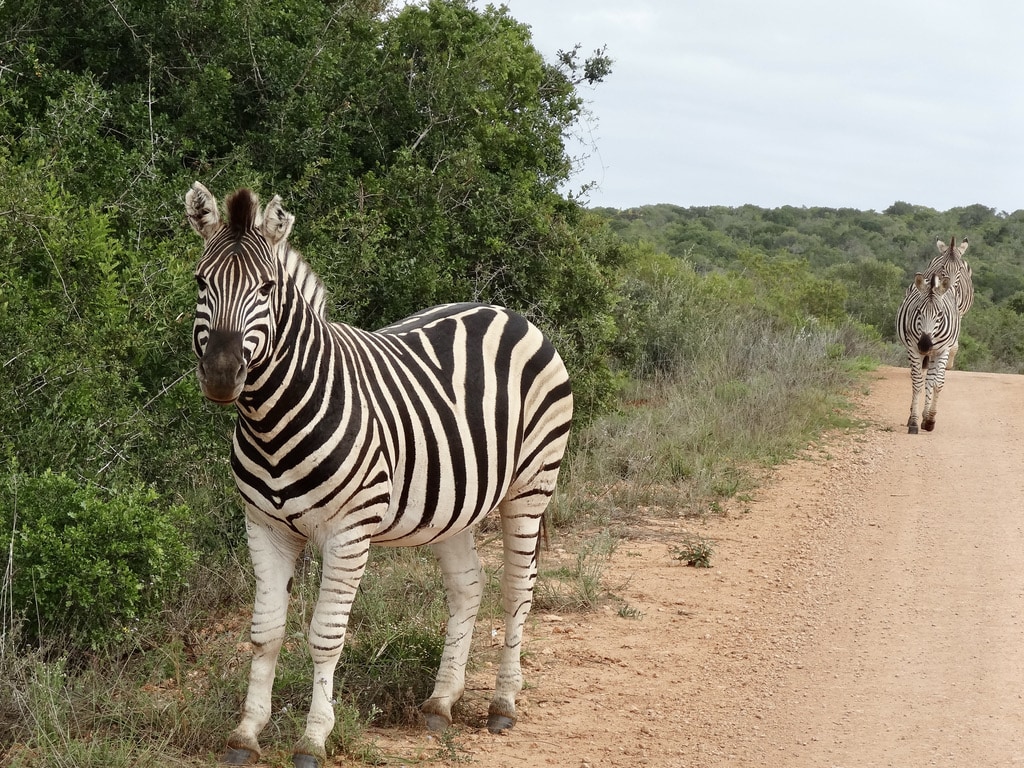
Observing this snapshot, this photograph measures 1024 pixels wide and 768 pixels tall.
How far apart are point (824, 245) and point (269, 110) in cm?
4250

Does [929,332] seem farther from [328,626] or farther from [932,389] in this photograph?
[328,626]

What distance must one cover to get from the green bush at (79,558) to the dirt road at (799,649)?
4.47ft

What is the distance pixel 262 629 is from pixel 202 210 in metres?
1.70

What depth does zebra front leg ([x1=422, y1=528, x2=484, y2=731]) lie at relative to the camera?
527cm

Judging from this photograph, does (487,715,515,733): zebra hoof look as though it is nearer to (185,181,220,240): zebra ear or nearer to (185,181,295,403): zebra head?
(185,181,295,403): zebra head

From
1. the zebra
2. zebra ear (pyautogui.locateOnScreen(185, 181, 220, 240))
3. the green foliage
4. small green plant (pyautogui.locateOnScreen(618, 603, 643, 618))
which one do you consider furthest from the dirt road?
the green foliage

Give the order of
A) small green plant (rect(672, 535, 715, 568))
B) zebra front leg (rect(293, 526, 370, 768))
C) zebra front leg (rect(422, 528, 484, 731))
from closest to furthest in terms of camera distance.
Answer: zebra front leg (rect(293, 526, 370, 768)), zebra front leg (rect(422, 528, 484, 731)), small green plant (rect(672, 535, 715, 568))

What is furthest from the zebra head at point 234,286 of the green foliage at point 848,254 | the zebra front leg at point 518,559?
the green foliage at point 848,254

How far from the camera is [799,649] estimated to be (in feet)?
20.9

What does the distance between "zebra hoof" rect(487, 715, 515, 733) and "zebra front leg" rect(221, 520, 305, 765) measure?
47.0 inches

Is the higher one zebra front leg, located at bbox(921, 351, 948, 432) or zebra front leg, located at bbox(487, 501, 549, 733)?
zebra front leg, located at bbox(921, 351, 948, 432)

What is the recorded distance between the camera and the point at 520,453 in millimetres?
5551

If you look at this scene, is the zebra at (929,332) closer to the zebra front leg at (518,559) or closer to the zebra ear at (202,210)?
the zebra front leg at (518,559)

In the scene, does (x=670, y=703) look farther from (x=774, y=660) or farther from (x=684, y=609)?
(x=684, y=609)
